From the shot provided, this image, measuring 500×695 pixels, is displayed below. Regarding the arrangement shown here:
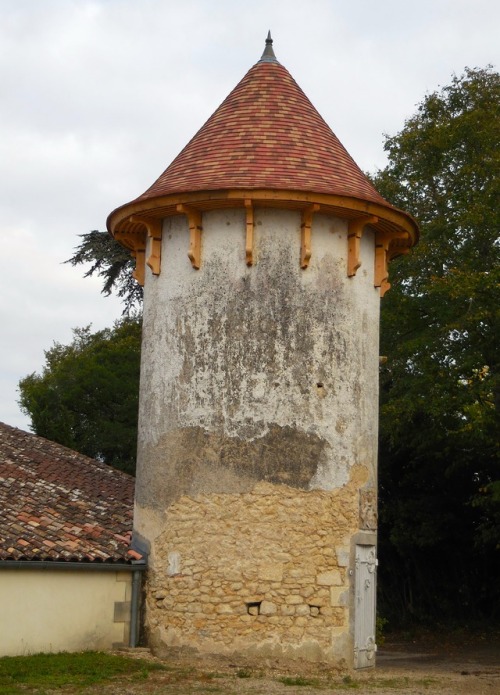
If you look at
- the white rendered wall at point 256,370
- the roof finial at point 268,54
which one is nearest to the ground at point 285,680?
the white rendered wall at point 256,370

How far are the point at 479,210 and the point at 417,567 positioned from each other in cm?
1017

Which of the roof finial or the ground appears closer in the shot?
the ground

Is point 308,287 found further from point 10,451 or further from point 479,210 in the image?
point 479,210

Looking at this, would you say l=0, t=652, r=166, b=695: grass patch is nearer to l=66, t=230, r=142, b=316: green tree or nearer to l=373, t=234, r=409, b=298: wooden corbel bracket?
l=373, t=234, r=409, b=298: wooden corbel bracket

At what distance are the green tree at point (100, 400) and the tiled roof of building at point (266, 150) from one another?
1301 centimetres

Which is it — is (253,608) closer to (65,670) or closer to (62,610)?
(65,670)

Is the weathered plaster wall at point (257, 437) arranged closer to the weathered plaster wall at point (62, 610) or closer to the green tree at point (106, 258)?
the weathered plaster wall at point (62, 610)

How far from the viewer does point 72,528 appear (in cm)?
1380

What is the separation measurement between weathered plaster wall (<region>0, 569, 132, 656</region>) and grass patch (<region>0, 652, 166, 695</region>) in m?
0.27

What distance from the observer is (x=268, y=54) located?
15438mm

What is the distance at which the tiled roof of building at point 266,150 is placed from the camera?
13195 millimetres

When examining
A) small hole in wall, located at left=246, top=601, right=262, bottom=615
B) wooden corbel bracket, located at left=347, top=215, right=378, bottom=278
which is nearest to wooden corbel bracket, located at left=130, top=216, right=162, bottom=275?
wooden corbel bracket, located at left=347, top=215, right=378, bottom=278

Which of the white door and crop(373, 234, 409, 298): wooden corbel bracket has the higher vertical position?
crop(373, 234, 409, 298): wooden corbel bracket

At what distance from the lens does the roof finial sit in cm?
1532
